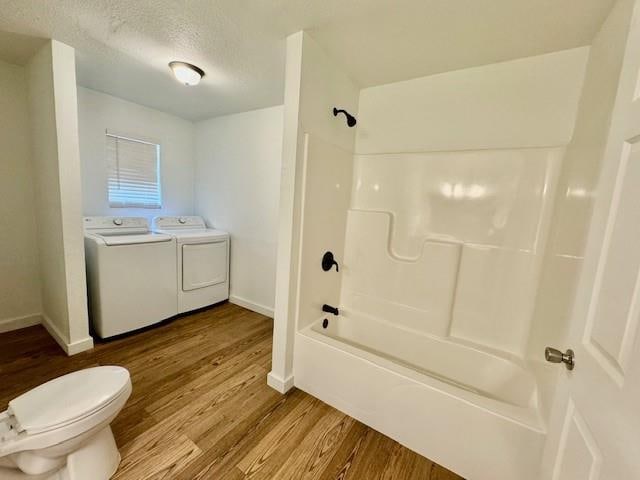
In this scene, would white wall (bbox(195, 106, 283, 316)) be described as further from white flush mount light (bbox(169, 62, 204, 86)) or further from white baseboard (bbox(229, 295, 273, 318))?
white flush mount light (bbox(169, 62, 204, 86))

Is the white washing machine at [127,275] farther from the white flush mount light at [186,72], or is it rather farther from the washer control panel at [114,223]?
the white flush mount light at [186,72]

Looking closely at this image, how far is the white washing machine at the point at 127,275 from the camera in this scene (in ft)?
6.87

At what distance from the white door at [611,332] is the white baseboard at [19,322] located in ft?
12.2

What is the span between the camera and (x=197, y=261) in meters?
2.74

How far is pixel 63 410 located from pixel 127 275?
142 centimetres

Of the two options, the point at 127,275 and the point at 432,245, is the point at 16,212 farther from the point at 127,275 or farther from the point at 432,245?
the point at 432,245

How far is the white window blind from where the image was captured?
2.67m

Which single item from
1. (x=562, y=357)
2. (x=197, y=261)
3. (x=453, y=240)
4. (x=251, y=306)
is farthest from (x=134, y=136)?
(x=562, y=357)

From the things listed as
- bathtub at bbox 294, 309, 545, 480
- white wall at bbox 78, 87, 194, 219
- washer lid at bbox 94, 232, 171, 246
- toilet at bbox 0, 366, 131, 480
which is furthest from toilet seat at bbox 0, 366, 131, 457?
white wall at bbox 78, 87, 194, 219

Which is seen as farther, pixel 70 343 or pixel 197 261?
pixel 197 261

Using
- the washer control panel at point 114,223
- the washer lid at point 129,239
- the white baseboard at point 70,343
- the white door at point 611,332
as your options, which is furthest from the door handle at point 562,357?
the washer control panel at point 114,223

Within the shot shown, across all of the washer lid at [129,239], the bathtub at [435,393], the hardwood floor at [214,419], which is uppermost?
the washer lid at [129,239]

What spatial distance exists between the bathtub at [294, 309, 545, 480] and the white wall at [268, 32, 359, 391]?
137 mm

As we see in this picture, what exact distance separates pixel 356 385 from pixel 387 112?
1956mm
